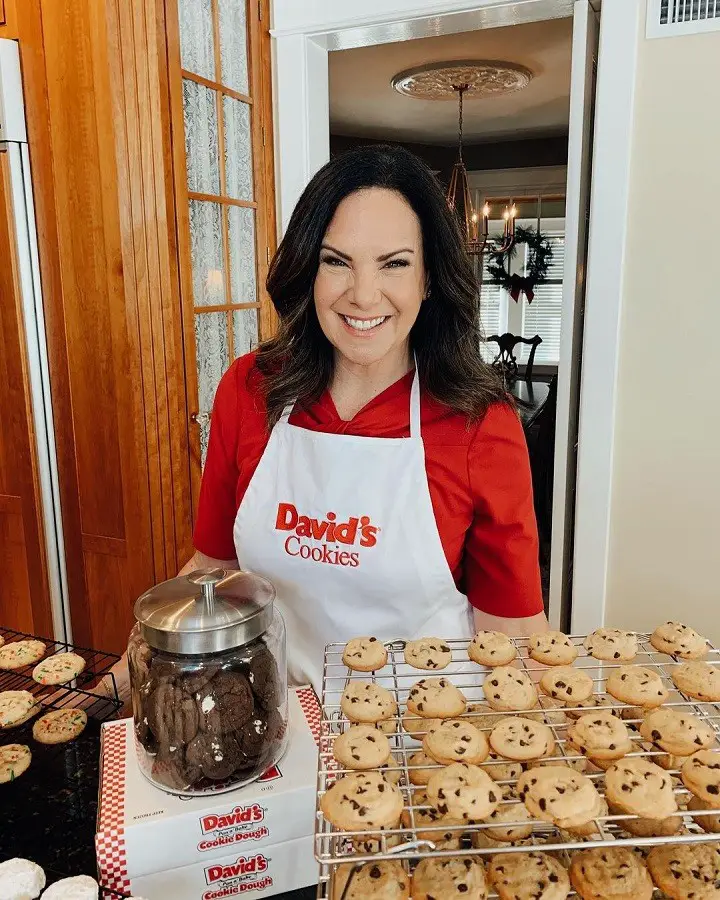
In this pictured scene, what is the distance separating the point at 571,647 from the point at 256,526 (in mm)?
638

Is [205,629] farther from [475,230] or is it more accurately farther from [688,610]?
[475,230]

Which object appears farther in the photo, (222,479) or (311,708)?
(222,479)

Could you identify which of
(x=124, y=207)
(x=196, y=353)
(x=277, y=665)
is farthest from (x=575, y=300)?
(x=277, y=665)

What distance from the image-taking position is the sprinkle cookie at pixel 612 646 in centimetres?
82

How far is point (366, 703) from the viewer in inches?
29.0

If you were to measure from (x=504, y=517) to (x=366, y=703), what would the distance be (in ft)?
1.98

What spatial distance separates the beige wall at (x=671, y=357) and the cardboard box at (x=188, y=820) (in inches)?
68.8

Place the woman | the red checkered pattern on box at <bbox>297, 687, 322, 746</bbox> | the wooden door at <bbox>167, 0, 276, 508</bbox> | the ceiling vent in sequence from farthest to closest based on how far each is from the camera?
1. the wooden door at <bbox>167, 0, 276, 508</bbox>
2. the ceiling vent
3. the woman
4. the red checkered pattern on box at <bbox>297, 687, 322, 746</bbox>

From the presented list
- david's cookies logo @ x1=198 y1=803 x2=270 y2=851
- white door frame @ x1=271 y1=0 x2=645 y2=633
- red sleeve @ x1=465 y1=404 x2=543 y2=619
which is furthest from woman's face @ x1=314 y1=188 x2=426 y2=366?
white door frame @ x1=271 y1=0 x2=645 y2=633

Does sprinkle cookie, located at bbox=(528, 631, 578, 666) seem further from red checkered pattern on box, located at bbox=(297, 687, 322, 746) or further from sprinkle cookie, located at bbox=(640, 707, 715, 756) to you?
red checkered pattern on box, located at bbox=(297, 687, 322, 746)

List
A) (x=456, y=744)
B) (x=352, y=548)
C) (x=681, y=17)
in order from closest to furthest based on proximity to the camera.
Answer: (x=456, y=744) → (x=352, y=548) → (x=681, y=17)

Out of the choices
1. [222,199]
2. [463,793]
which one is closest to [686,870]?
[463,793]

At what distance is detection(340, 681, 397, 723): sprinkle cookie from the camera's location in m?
0.72

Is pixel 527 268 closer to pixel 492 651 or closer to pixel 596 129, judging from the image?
pixel 596 129
